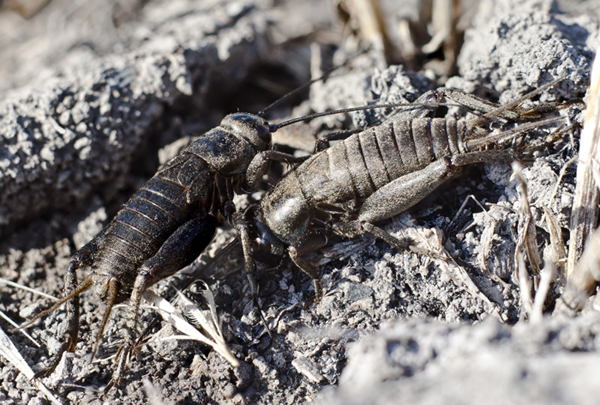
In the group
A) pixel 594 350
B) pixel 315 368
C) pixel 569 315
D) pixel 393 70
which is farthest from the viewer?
pixel 393 70

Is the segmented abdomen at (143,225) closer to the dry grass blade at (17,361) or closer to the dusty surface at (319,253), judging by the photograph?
the dusty surface at (319,253)

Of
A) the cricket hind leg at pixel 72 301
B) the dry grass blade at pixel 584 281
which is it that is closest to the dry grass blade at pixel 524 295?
the dry grass blade at pixel 584 281

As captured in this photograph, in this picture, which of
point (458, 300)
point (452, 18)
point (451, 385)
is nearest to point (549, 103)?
point (458, 300)

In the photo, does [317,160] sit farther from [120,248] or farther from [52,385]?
[52,385]

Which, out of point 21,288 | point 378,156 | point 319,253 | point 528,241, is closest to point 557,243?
point 528,241

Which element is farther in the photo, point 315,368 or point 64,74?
point 64,74

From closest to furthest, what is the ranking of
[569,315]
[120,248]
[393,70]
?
[569,315]
[120,248]
[393,70]

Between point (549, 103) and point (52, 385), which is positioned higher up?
point (549, 103)

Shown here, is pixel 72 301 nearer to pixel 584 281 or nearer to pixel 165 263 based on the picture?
pixel 165 263
